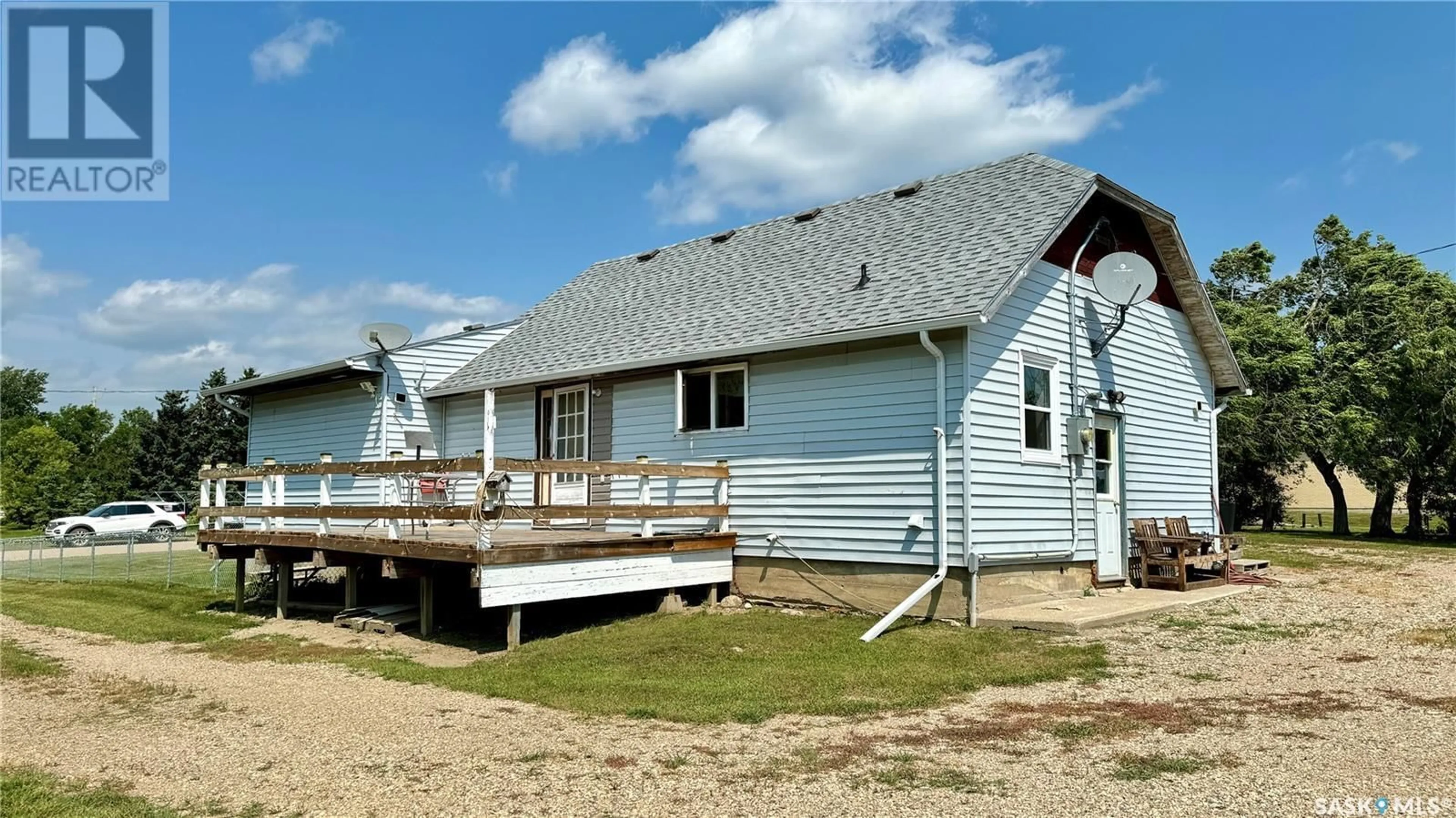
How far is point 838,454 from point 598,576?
315cm

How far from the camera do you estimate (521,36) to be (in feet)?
45.2

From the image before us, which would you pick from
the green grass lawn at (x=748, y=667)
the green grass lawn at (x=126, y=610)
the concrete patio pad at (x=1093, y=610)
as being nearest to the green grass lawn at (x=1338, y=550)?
A: the concrete patio pad at (x=1093, y=610)

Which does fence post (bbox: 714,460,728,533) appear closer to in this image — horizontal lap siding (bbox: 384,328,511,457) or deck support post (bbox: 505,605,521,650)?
deck support post (bbox: 505,605,521,650)

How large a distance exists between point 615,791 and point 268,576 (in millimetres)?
13673

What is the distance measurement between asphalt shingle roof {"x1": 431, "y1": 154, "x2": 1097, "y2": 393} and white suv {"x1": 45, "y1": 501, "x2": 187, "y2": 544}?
914 inches

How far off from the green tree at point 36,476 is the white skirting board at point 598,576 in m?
46.2

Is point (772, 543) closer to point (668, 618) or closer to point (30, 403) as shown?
point (668, 618)

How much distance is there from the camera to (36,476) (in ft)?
174

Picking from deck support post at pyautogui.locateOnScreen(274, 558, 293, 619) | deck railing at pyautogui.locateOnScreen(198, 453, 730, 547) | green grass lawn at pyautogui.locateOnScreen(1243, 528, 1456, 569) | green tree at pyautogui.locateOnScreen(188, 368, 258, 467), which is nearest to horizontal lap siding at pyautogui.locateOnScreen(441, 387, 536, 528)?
deck railing at pyautogui.locateOnScreen(198, 453, 730, 547)

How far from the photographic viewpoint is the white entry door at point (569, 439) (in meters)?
14.6

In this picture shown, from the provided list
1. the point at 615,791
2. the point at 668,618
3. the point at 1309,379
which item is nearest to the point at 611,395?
the point at 668,618

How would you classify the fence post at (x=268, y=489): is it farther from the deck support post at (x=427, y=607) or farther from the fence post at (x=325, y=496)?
the deck support post at (x=427, y=607)

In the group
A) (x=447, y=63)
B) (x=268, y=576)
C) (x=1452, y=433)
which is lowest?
(x=268, y=576)

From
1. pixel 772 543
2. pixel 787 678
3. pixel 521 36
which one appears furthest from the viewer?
pixel 521 36
